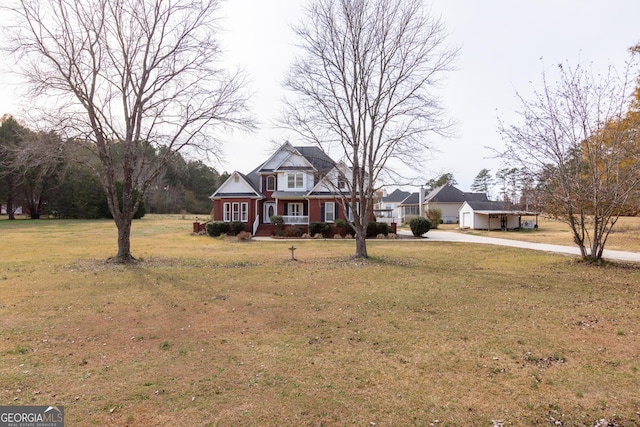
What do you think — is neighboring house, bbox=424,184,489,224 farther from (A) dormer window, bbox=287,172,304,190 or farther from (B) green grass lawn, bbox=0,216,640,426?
(B) green grass lawn, bbox=0,216,640,426

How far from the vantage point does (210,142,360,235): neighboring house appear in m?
29.4

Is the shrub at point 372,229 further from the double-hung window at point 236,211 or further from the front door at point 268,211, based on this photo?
the double-hung window at point 236,211

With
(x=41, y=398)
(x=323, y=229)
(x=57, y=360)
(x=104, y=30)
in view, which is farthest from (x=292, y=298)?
(x=323, y=229)

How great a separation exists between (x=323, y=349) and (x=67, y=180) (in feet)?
193

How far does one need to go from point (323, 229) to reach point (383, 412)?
24.0 m

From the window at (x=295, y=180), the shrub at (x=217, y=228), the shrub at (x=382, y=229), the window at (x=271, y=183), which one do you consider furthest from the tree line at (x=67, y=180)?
the shrub at (x=382, y=229)

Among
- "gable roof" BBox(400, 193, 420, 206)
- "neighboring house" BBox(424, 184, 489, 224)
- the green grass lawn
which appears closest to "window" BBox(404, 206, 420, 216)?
"gable roof" BBox(400, 193, 420, 206)

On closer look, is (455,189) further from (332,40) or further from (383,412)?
(383,412)

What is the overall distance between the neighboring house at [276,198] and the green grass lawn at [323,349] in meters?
18.4

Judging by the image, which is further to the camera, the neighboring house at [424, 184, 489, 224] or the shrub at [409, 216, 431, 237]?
the neighboring house at [424, 184, 489, 224]

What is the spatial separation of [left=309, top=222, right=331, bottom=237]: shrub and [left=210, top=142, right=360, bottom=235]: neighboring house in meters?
1.13

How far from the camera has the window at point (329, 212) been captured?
2945 centimetres

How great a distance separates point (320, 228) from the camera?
91.0 feet

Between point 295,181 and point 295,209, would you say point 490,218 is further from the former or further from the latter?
point 295,181
